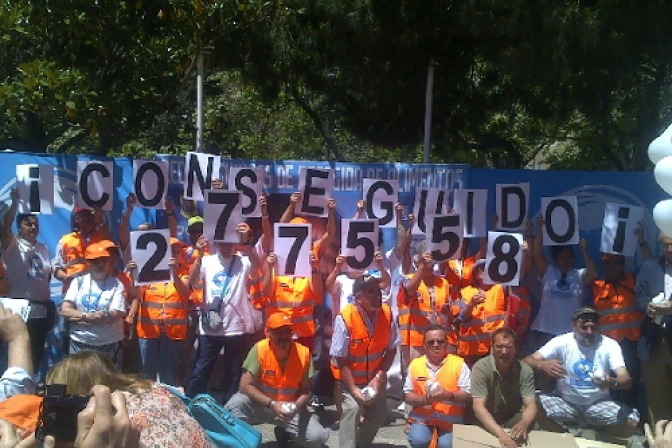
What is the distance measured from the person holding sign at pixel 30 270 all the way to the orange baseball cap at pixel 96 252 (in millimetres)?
973

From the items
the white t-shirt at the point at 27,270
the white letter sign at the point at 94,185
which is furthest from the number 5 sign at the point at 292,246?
the white t-shirt at the point at 27,270

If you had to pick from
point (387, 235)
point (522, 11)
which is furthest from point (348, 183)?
point (522, 11)

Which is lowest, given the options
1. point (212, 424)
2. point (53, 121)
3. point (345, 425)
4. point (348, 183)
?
point (345, 425)

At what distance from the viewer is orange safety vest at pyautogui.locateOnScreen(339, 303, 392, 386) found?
256 inches

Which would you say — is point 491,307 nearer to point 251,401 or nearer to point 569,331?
point 569,331

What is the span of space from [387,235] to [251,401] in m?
2.26

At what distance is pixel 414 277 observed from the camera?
22.9 feet

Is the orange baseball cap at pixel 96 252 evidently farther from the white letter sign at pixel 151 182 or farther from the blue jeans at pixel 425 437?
the blue jeans at pixel 425 437

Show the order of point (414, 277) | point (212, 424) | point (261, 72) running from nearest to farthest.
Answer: point (212, 424) < point (414, 277) < point (261, 72)

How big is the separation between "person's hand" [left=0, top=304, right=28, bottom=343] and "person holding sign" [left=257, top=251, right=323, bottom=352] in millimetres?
3631

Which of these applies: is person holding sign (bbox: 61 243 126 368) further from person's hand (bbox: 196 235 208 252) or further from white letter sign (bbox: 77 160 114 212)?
white letter sign (bbox: 77 160 114 212)

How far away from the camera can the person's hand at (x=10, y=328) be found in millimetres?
3529

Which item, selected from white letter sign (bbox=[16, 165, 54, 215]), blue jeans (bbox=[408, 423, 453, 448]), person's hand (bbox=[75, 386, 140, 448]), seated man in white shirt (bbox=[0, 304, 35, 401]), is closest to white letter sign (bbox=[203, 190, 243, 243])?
white letter sign (bbox=[16, 165, 54, 215])

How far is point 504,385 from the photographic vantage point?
6188 millimetres
